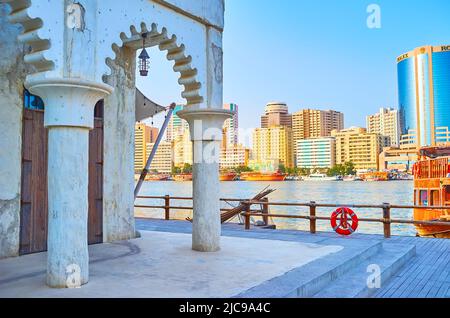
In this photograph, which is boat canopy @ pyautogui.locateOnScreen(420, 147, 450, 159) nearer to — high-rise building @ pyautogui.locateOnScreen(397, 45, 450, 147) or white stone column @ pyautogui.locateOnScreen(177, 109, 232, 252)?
white stone column @ pyautogui.locateOnScreen(177, 109, 232, 252)

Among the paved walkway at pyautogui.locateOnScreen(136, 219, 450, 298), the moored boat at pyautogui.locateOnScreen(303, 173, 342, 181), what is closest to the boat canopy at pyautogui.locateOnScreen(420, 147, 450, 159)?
the paved walkway at pyautogui.locateOnScreen(136, 219, 450, 298)

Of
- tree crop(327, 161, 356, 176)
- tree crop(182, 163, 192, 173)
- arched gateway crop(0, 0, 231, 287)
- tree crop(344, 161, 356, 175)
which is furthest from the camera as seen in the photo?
tree crop(344, 161, 356, 175)

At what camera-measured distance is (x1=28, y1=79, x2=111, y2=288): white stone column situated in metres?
5.29

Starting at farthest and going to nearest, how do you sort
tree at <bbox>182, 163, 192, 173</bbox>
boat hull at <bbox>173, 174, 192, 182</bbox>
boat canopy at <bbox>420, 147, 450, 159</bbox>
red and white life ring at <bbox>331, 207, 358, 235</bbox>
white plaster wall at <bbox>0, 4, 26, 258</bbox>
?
tree at <bbox>182, 163, 192, 173</bbox>
boat hull at <bbox>173, 174, 192, 182</bbox>
boat canopy at <bbox>420, 147, 450, 159</bbox>
red and white life ring at <bbox>331, 207, 358, 235</bbox>
white plaster wall at <bbox>0, 4, 26, 258</bbox>

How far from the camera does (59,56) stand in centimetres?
517

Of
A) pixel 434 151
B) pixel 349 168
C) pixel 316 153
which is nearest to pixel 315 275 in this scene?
pixel 434 151

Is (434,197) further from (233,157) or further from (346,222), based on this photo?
(233,157)

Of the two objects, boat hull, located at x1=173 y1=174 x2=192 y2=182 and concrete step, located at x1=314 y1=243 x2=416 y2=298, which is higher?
boat hull, located at x1=173 y1=174 x2=192 y2=182

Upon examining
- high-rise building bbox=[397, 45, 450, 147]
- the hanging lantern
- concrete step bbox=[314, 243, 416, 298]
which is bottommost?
concrete step bbox=[314, 243, 416, 298]

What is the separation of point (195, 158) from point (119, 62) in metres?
3.00

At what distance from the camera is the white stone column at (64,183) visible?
17.4 feet

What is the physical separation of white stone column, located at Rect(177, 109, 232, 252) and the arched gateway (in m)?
0.02

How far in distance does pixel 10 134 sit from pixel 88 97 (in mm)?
2824

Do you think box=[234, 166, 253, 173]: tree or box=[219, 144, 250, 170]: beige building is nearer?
box=[234, 166, 253, 173]: tree
